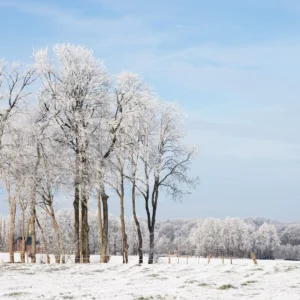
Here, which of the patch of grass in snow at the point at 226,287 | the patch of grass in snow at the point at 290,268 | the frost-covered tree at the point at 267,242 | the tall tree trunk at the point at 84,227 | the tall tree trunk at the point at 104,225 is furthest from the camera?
the frost-covered tree at the point at 267,242

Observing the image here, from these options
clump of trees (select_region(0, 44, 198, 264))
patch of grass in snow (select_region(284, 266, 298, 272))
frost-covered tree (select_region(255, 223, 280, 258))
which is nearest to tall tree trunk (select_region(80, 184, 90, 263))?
clump of trees (select_region(0, 44, 198, 264))

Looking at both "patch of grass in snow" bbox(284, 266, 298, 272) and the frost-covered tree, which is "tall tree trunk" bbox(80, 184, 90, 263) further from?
the frost-covered tree

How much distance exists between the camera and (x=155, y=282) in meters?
20.0

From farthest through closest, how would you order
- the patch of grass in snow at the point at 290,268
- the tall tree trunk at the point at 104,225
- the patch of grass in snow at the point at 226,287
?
the tall tree trunk at the point at 104,225 < the patch of grass in snow at the point at 290,268 < the patch of grass in snow at the point at 226,287

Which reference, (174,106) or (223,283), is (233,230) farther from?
(223,283)

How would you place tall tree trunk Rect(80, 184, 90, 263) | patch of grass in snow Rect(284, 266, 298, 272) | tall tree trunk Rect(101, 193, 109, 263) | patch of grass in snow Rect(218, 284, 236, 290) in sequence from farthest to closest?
tall tree trunk Rect(101, 193, 109, 263)
tall tree trunk Rect(80, 184, 90, 263)
patch of grass in snow Rect(284, 266, 298, 272)
patch of grass in snow Rect(218, 284, 236, 290)

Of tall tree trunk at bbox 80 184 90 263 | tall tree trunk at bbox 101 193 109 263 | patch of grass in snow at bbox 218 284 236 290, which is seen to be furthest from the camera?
tall tree trunk at bbox 101 193 109 263

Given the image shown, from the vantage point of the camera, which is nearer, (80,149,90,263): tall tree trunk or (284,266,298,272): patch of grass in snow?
(284,266,298,272): patch of grass in snow

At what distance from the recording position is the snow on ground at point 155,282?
1570 centimetres

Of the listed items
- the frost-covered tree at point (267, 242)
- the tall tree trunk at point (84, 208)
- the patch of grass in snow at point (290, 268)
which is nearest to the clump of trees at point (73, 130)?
the tall tree trunk at point (84, 208)

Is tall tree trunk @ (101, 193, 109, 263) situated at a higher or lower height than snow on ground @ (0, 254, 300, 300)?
higher

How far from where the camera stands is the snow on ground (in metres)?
15.7

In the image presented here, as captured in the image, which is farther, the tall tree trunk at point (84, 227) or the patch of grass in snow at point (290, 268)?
the tall tree trunk at point (84, 227)

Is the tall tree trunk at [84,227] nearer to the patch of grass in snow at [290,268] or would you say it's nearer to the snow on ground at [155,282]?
the snow on ground at [155,282]
